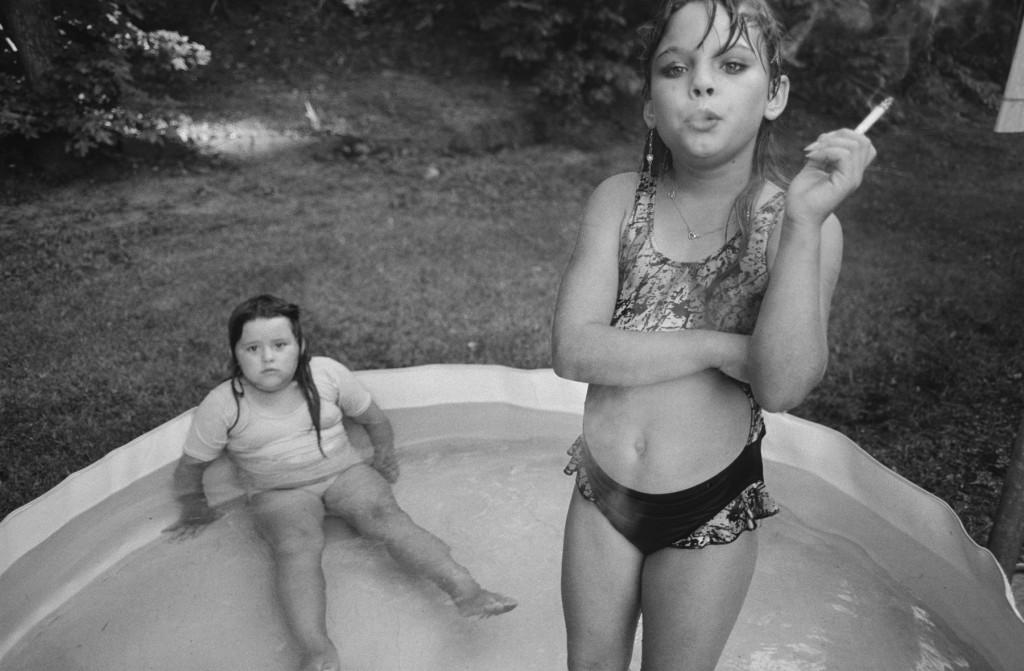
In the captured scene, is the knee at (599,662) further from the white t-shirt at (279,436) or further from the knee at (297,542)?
the white t-shirt at (279,436)

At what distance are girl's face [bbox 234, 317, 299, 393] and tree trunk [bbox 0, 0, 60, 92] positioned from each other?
3.37 meters

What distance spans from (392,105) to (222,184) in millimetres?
1966

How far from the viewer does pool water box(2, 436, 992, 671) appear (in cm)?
236

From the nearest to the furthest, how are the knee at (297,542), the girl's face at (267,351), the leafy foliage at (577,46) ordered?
→ the knee at (297,542) → the girl's face at (267,351) → the leafy foliage at (577,46)

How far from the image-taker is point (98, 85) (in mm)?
5359

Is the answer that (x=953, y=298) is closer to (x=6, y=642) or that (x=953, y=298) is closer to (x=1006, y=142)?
(x=1006, y=142)

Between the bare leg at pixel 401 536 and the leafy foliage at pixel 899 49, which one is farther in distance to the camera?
the leafy foliage at pixel 899 49

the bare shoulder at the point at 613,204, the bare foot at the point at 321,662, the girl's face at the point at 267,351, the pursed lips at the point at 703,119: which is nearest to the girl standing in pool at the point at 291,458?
the girl's face at the point at 267,351

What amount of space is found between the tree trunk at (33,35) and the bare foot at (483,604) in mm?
4320

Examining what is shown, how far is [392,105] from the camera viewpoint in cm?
727

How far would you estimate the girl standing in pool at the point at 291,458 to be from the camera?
2590mm

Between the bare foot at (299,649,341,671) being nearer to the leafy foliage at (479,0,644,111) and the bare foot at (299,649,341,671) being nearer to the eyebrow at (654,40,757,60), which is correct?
the eyebrow at (654,40,757,60)

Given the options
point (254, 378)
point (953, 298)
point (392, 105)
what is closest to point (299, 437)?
point (254, 378)

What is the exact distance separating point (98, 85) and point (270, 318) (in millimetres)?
3608
